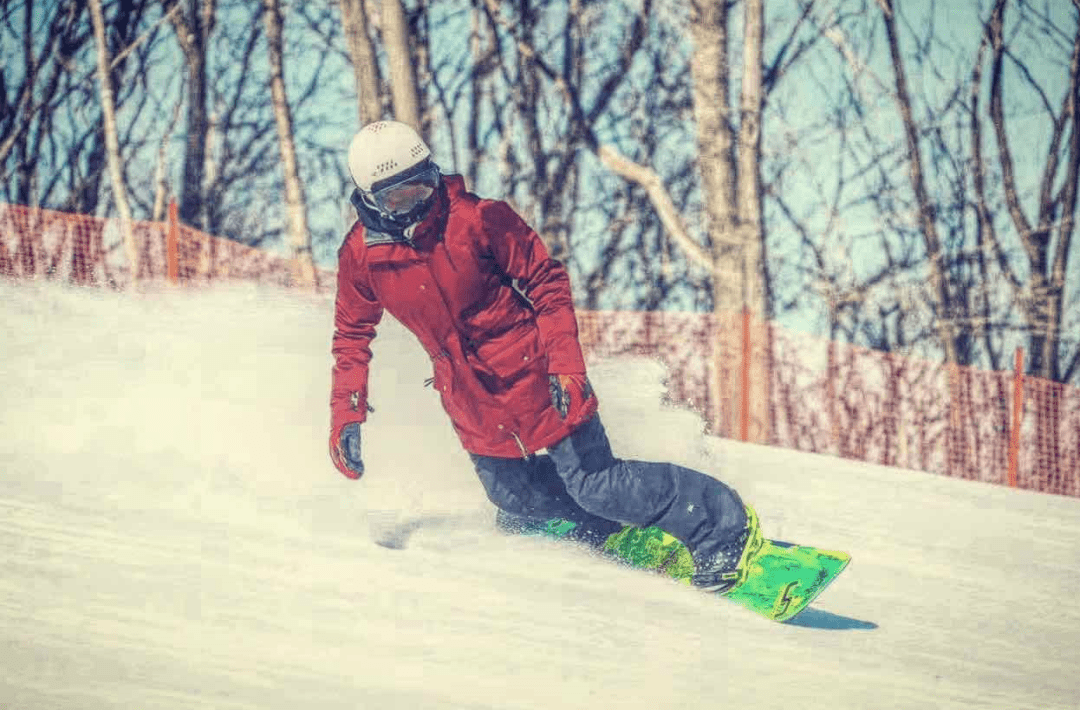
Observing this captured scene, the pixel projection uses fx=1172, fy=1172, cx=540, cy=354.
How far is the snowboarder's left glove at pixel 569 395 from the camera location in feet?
11.8

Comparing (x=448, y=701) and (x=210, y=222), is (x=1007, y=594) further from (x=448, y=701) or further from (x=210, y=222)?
(x=210, y=222)

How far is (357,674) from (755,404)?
777 cm

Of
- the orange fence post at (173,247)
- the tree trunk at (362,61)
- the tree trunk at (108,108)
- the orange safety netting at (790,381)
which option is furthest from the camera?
the tree trunk at (108,108)

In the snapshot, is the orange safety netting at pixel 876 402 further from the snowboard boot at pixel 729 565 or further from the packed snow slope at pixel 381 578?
the snowboard boot at pixel 729 565

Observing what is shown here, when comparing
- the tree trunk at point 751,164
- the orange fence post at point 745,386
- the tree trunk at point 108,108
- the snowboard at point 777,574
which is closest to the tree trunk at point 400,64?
the tree trunk at point 751,164

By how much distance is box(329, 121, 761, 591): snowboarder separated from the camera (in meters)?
3.59

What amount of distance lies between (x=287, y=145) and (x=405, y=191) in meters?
15.5

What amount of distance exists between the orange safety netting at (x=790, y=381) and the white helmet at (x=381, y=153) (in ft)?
21.2

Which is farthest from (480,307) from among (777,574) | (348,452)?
(777,574)

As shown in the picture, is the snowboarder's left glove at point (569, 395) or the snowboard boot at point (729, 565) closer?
the snowboarder's left glove at point (569, 395)

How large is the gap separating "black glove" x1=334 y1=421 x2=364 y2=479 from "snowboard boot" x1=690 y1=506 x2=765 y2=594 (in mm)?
1182

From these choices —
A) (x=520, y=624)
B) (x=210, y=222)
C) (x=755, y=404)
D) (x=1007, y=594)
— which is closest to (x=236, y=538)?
(x=520, y=624)

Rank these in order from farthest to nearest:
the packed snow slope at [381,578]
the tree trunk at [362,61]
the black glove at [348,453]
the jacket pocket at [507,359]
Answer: the tree trunk at [362,61], the black glove at [348,453], the jacket pocket at [507,359], the packed snow slope at [381,578]

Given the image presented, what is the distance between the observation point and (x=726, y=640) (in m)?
3.20
